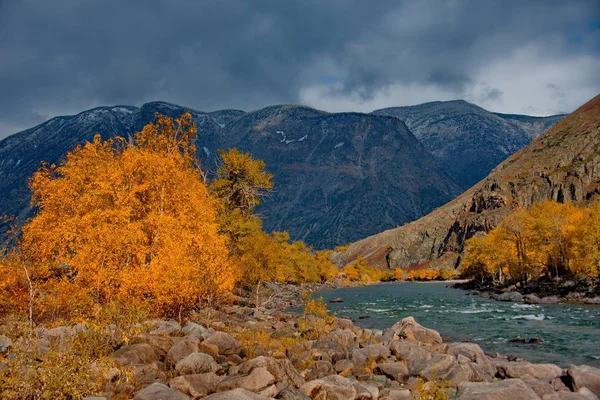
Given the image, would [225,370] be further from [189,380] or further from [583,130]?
[583,130]

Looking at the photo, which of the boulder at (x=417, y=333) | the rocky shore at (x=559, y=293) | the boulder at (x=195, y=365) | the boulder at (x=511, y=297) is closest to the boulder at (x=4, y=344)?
the boulder at (x=195, y=365)

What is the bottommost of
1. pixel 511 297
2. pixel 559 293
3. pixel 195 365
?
pixel 511 297

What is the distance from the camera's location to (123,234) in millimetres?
23578

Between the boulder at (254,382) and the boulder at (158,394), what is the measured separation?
2.24 m

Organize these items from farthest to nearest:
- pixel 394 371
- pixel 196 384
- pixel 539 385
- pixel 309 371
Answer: pixel 394 371, pixel 309 371, pixel 539 385, pixel 196 384

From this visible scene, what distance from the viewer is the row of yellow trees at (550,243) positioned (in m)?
59.5

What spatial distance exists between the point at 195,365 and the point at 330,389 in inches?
201

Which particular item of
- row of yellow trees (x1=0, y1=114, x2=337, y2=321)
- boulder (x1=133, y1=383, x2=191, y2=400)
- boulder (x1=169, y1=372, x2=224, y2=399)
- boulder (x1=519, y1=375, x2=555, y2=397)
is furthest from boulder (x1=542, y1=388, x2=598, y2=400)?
row of yellow trees (x1=0, y1=114, x2=337, y2=321)

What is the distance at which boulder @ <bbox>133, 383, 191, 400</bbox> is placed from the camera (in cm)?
1103

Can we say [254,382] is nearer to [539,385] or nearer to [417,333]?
[539,385]

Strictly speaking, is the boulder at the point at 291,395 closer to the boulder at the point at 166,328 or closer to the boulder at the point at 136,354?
the boulder at the point at 136,354

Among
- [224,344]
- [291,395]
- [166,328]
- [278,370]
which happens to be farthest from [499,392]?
[166,328]

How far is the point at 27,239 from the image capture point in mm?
21844

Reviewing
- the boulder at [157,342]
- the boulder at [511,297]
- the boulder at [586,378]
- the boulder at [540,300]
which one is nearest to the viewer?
the boulder at [586,378]
